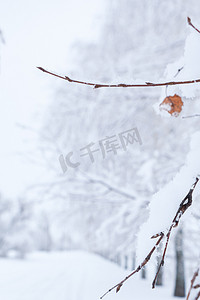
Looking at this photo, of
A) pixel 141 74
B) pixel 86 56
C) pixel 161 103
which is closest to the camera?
pixel 161 103

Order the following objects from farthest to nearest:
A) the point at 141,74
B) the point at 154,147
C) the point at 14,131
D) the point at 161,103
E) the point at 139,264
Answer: the point at 154,147 → the point at 141,74 → the point at 14,131 → the point at 161,103 → the point at 139,264

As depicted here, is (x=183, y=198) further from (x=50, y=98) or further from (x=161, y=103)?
(x=50, y=98)

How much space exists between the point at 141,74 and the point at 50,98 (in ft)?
8.56

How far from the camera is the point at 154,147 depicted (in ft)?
13.6

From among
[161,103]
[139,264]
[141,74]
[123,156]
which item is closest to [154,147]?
[123,156]

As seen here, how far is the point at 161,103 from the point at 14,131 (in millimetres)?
2391

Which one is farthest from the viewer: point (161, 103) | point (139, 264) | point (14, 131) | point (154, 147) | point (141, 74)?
point (154, 147)

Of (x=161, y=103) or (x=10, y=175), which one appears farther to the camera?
(x=10, y=175)

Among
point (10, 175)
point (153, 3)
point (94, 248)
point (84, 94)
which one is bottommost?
point (94, 248)

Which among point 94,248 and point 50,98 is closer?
point 94,248

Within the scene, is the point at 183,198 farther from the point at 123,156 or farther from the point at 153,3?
the point at 153,3

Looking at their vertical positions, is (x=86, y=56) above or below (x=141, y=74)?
above

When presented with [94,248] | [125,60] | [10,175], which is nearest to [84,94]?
[125,60]

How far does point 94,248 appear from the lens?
4.38m
